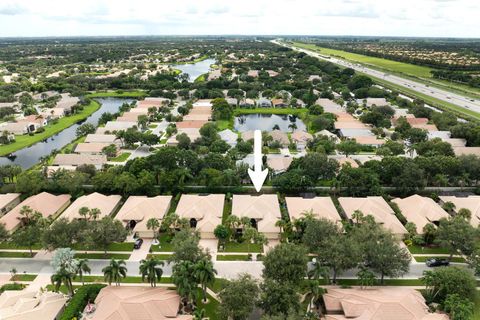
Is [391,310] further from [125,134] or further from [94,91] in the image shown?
[94,91]

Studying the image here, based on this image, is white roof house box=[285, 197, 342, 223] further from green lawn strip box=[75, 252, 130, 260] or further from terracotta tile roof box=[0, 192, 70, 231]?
terracotta tile roof box=[0, 192, 70, 231]

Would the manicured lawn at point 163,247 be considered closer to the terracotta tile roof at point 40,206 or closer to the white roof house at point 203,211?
the white roof house at point 203,211

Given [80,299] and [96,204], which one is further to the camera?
[96,204]

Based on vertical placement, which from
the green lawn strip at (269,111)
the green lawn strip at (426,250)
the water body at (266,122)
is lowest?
the green lawn strip at (426,250)

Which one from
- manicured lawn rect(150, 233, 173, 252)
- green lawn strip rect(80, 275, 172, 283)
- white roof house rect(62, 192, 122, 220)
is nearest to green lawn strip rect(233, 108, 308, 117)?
white roof house rect(62, 192, 122, 220)

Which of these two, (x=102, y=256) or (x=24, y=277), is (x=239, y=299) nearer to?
(x=102, y=256)

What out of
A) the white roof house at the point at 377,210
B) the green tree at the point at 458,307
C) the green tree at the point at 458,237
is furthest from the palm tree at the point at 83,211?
the green tree at the point at 458,237

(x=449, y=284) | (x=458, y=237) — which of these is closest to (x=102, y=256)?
(x=449, y=284)

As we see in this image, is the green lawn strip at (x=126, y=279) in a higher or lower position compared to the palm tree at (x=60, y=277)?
lower
